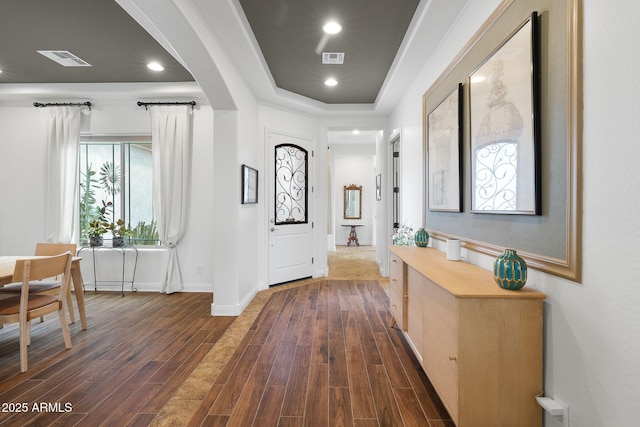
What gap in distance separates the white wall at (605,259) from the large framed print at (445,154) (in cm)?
104

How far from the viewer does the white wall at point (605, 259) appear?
39.3 inches

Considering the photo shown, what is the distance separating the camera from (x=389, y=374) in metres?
2.12

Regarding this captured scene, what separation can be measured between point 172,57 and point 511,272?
381 cm

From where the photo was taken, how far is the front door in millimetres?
4434

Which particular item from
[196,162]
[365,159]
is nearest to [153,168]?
[196,162]

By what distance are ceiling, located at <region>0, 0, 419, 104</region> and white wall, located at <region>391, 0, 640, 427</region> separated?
5.82 ft

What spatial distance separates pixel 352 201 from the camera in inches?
351

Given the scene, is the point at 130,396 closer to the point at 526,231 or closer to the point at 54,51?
the point at 526,231

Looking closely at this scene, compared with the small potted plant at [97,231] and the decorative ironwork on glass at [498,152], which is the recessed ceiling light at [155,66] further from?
the decorative ironwork on glass at [498,152]

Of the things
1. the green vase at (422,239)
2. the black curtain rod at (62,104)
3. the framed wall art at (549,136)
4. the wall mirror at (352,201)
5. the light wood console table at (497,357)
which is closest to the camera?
the framed wall art at (549,136)

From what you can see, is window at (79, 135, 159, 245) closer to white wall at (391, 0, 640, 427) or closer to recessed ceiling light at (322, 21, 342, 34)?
recessed ceiling light at (322, 21, 342, 34)

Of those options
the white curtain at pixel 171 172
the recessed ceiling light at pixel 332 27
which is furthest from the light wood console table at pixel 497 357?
the white curtain at pixel 171 172

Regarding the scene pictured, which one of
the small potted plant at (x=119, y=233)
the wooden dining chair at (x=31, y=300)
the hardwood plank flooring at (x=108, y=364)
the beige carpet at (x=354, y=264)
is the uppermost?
the small potted plant at (x=119, y=233)

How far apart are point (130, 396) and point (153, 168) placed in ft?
10.3
